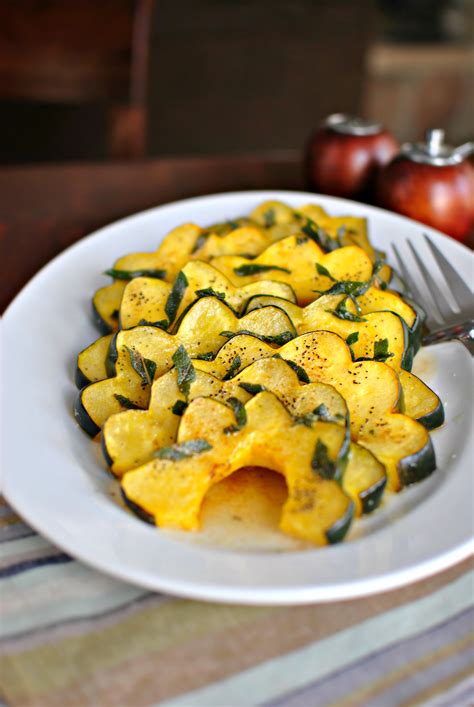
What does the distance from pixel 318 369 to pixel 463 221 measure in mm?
634

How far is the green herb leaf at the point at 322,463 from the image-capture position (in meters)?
0.75

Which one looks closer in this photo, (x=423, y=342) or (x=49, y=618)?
(x=49, y=618)

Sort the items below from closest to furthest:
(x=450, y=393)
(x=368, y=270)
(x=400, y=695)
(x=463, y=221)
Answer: (x=400, y=695) → (x=450, y=393) → (x=368, y=270) → (x=463, y=221)

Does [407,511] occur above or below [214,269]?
below

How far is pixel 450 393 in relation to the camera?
1002 mm

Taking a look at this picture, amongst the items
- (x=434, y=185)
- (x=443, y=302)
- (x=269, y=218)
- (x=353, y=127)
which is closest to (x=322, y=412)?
(x=443, y=302)

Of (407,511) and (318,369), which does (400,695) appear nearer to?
(407,511)

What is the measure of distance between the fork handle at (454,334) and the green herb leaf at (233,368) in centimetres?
34

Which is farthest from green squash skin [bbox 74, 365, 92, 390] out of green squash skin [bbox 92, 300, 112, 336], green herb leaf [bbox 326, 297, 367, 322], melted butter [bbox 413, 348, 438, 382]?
melted butter [bbox 413, 348, 438, 382]

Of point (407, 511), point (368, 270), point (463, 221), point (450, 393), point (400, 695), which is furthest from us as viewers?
point (463, 221)

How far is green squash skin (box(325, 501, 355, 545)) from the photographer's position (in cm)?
71

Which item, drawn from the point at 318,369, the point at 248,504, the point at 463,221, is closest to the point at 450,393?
the point at 318,369

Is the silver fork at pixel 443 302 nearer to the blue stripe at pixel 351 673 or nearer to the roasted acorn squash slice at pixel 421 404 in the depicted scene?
the roasted acorn squash slice at pixel 421 404

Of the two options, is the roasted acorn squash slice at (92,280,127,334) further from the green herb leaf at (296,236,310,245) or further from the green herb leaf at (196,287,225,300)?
the green herb leaf at (296,236,310,245)
